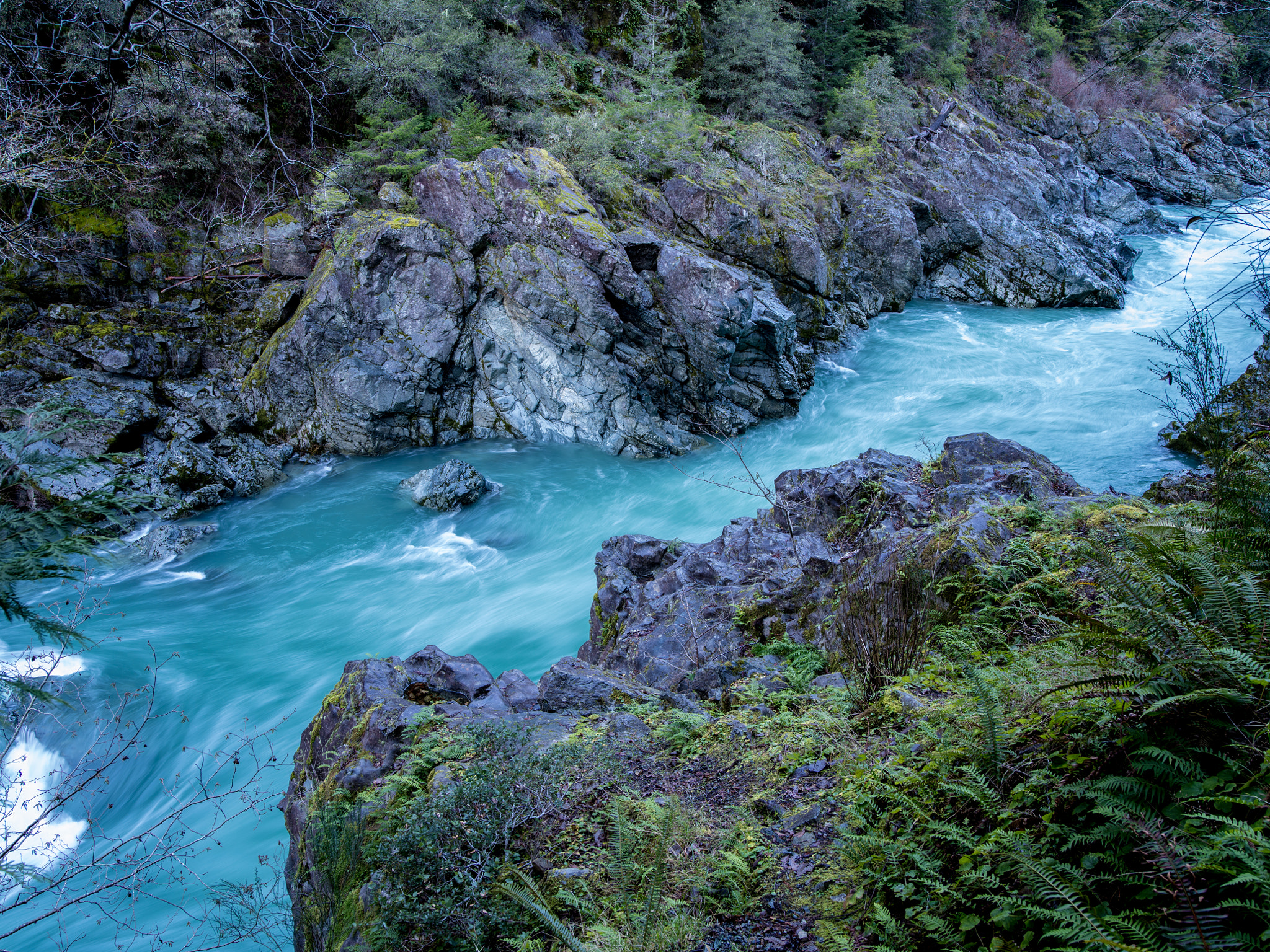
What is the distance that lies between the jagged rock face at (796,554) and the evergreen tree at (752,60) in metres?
16.8

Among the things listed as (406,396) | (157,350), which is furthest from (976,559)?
(157,350)

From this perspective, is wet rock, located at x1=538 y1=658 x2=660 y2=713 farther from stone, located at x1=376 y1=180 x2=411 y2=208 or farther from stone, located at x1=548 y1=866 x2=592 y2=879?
stone, located at x1=376 y1=180 x2=411 y2=208

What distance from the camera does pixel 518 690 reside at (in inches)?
214

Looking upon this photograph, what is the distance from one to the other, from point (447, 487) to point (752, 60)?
1675 centimetres

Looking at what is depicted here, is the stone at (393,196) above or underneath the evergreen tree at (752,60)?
underneath

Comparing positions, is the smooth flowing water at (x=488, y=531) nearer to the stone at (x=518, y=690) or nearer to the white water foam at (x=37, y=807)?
the white water foam at (x=37, y=807)

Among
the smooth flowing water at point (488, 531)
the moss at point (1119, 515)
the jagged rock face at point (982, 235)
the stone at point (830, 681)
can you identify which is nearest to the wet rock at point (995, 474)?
the moss at point (1119, 515)

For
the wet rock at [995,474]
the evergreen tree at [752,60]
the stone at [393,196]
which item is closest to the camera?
the wet rock at [995,474]

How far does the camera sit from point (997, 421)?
13.4 m

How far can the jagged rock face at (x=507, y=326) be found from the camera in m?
13.0

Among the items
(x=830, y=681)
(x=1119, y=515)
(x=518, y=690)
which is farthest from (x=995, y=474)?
(x=518, y=690)

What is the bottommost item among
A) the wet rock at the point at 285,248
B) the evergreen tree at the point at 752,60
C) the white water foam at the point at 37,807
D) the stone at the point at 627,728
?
the white water foam at the point at 37,807

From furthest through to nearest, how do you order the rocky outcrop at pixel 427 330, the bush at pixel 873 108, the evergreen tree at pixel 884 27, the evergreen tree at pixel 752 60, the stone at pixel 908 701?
the evergreen tree at pixel 884 27 < the bush at pixel 873 108 < the evergreen tree at pixel 752 60 < the rocky outcrop at pixel 427 330 < the stone at pixel 908 701

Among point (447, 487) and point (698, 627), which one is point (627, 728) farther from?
point (447, 487)
